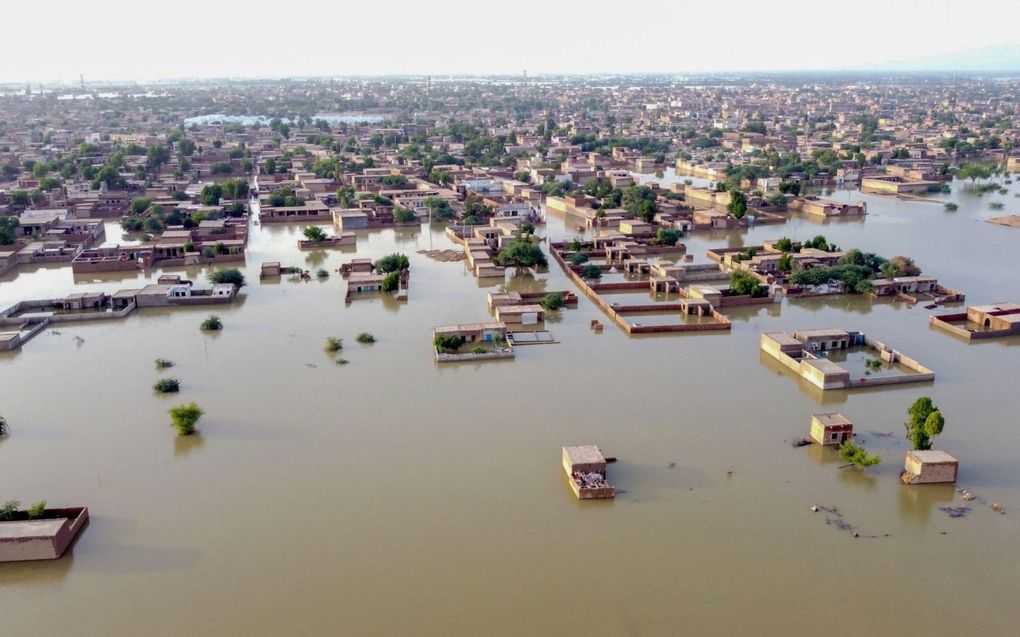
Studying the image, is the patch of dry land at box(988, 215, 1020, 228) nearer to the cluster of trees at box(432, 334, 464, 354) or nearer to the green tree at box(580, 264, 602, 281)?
the green tree at box(580, 264, 602, 281)

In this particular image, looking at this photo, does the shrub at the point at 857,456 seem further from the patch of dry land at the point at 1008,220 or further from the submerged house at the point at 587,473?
the patch of dry land at the point at 1008,220

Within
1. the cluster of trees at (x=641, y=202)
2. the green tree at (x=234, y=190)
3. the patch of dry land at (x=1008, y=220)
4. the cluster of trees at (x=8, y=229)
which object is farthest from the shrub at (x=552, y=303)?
the patch of dry land at (x=1008, y=220)

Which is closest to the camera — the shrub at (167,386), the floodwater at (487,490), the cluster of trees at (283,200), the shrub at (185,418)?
the floodwater at (487,490)

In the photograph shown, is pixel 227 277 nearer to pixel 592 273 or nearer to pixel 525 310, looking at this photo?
pixel 525 310

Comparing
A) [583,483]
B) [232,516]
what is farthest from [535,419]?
[232,516]

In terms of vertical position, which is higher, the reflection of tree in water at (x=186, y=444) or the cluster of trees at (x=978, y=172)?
the cluster of trees at (x=978, y=172)

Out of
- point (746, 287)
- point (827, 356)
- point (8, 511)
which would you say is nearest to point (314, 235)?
point (746, 287)

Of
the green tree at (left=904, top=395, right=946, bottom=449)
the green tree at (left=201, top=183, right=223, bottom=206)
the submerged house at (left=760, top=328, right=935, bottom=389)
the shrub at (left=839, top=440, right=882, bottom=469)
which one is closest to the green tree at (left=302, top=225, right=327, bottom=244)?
the green tree at (left=201, top=183, right=223, bottom=206)
